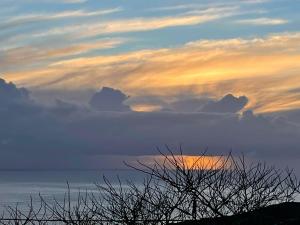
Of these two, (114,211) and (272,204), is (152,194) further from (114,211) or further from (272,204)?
(272,204)

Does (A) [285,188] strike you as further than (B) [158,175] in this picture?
Yes

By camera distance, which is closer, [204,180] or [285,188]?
[204,180]

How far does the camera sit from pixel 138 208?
62.0ft

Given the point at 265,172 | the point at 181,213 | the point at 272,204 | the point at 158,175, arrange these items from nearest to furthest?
the point at 158,175 → the point at 181,213 → the point at 265,172 → the point at 272,204

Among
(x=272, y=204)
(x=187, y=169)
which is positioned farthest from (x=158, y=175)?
(x=272, y=204)

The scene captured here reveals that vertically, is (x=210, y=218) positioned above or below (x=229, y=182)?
below

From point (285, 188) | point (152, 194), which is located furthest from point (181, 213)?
point (285, 188)

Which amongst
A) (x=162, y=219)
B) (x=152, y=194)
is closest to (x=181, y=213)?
(x=162, y=219)

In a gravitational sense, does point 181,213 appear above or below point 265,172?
below

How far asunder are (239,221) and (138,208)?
2647mm

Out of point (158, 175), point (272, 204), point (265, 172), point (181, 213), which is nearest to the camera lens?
point (158, 175)

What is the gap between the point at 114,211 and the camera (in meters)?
19.4

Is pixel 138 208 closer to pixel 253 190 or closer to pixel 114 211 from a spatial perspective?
pixel 114 211

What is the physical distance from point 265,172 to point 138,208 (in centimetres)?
374
